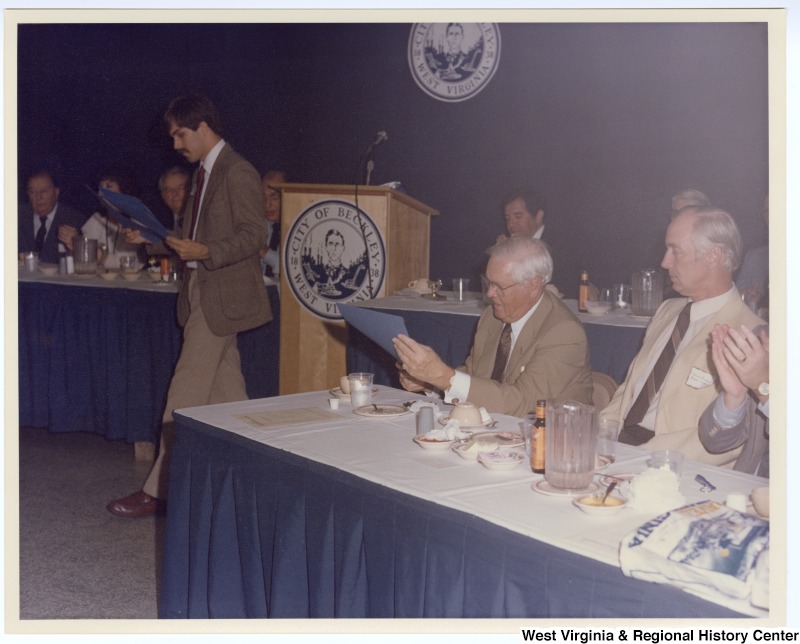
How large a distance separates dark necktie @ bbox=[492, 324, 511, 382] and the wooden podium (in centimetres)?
155

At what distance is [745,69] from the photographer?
4.95 metres

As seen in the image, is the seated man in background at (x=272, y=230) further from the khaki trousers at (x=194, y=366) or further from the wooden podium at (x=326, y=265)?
the khaki trousers at (x=194, y=366)

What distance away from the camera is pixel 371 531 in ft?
5.43

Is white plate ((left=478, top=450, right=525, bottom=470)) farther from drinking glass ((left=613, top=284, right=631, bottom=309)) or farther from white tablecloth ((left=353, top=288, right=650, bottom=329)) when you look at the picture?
drinking glass ((left=613, top=284, right=631, bottom=309))

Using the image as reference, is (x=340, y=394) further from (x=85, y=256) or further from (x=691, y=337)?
(x=85, y=256)

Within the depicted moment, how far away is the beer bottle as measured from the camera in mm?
1672

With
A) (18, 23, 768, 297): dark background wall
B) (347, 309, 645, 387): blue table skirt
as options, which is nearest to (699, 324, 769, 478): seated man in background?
(347, 309, 645, 387): blue table skirt

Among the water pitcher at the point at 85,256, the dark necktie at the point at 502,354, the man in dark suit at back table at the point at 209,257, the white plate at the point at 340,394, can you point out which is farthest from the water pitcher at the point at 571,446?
the water pitcher at the point at 85,256

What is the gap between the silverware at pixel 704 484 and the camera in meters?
1.58

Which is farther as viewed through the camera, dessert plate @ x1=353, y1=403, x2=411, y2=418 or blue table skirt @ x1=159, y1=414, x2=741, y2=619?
dessert plate @ x1=353, y1=403, x2=411, y2=418

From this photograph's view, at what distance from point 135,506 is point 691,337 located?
240cm

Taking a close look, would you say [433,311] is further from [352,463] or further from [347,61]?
[347,61]

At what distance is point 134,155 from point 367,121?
2113 millimetres

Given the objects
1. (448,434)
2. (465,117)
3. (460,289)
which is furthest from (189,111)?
(465,117)
